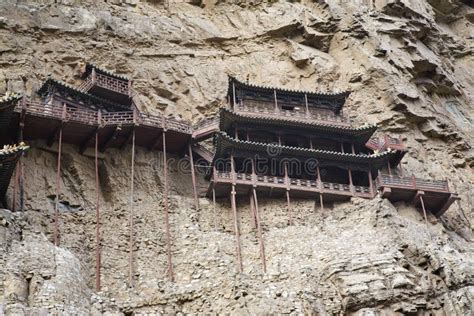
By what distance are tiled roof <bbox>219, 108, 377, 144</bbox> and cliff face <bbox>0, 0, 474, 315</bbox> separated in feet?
13.1

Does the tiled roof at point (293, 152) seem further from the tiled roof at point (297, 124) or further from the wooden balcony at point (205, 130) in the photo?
the tiled roof at point (297, 124)

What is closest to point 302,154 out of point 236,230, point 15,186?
point 236,230

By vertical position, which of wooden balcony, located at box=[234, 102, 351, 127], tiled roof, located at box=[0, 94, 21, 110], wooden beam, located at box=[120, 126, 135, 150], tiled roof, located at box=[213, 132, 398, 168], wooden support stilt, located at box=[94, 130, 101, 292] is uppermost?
wooden balcony, located at box=[234, 102, 351, 127]

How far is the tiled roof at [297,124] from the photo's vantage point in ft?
120

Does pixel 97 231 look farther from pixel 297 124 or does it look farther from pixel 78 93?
pixel 297 124

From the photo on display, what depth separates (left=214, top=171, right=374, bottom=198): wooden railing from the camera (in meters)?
34.1

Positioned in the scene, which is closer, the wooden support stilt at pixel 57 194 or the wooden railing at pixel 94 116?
the wooden support stilt at pixel 57 194

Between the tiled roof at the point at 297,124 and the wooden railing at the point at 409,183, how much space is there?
3.38 meters

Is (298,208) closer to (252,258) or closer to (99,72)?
(252,258)

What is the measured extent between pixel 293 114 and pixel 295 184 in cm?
643

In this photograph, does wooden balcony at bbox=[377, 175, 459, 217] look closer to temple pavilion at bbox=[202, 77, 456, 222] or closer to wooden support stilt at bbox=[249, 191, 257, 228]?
temple pavilion at bbox=[202, 77, 456, 222]

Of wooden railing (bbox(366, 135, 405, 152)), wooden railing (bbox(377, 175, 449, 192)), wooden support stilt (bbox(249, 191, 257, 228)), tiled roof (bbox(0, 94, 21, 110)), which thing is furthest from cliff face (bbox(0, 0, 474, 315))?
tiled roof (bbox(0, 94, 21, 110))

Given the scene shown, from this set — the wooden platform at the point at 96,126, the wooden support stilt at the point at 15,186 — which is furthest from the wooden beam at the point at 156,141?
the wooden support stilt at the point at 15,186

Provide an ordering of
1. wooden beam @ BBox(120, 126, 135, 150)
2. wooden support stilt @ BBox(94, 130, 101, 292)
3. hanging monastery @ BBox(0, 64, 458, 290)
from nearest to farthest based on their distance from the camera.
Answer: wooden support stilt @ BBox(94, 130, 101, 292)
hanging monastery @ BBox(0, 64, 458, 290)
wooden beam @ BBox(120, 126, 135, 150)
